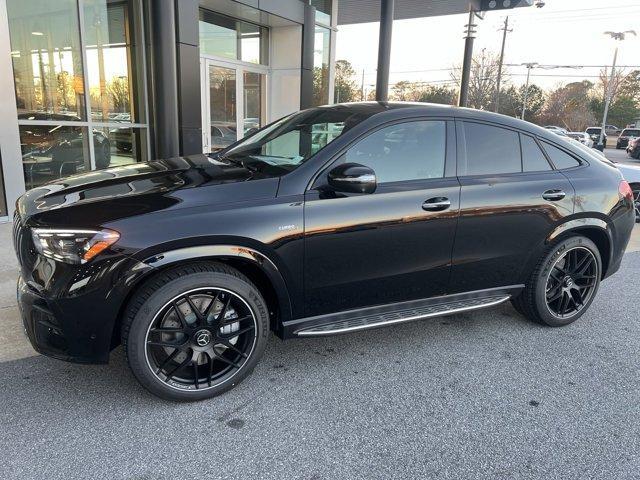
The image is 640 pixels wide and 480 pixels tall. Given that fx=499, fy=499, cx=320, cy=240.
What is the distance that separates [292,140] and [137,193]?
1.25 metres

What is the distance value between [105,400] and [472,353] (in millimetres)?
2537

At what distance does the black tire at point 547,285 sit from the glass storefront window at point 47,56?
703cm

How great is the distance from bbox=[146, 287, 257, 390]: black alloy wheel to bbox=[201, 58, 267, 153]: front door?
7534 millimetres

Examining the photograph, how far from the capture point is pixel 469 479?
2.41m

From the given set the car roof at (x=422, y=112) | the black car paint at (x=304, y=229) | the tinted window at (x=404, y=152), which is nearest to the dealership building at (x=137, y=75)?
the black car paint at (x=304, y=229)

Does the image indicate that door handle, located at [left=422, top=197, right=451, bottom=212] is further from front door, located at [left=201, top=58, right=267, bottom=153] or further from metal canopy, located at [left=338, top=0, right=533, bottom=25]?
metal canopy, located at [left=338, top=0, right=533, bottom=25]

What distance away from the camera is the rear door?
360 cm

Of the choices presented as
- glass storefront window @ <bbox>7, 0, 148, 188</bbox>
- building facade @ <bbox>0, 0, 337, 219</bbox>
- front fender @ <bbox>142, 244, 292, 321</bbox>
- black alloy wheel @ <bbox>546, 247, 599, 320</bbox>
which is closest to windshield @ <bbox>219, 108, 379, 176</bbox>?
front fender @ <bbox>142, 244, 292, 321</bbox>

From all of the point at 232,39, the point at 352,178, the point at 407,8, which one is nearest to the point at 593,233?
the point at 352,178

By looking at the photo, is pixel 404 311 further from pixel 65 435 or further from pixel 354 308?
pixel 65 435

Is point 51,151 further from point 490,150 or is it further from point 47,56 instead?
point 490,150

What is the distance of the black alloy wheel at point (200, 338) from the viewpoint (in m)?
2.83

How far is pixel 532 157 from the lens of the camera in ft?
12.9

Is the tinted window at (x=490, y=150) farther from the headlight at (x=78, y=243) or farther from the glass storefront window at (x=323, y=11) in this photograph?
the glass storefront window at (x=323, y=11)
